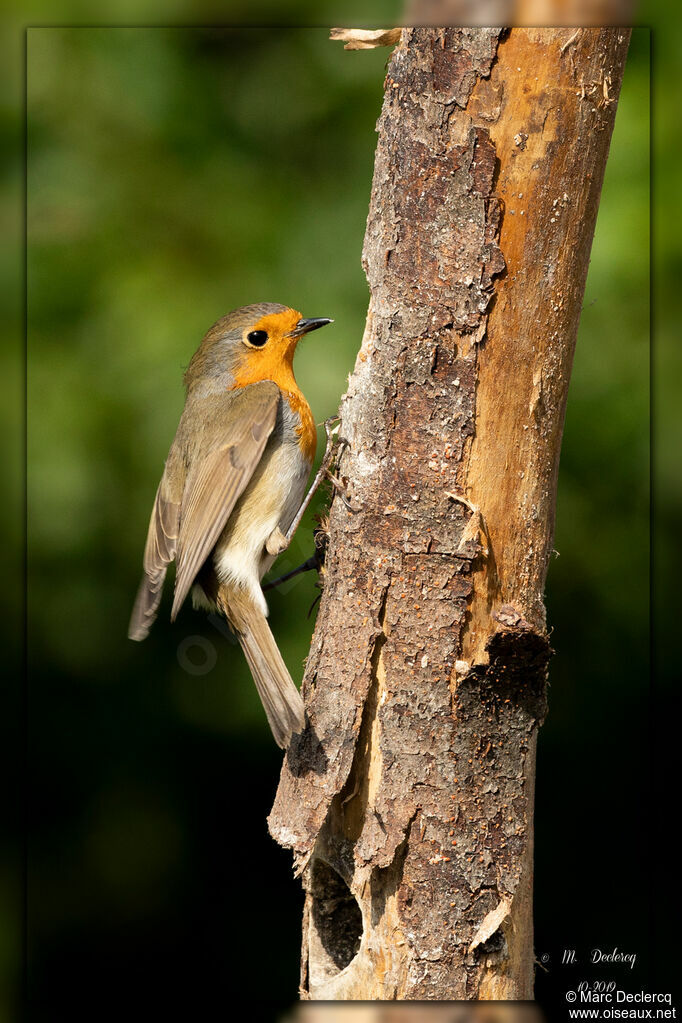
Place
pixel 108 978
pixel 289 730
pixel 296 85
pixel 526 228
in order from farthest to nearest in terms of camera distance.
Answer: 1. pixel 108 978
2. pixel 296 85
3. pixel 289 730
4. pixel 526 228

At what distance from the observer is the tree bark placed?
256 cm

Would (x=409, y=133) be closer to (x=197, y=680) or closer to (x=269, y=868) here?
(x=197, y=680)

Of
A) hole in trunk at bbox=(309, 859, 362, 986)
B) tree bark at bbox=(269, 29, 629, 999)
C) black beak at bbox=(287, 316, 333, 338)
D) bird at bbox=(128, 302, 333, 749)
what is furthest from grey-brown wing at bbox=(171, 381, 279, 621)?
hole in trunk at bbox=(309, 859, 362, 986)

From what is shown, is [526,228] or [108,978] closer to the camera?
[526,228]

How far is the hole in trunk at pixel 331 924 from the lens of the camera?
3.00 meters

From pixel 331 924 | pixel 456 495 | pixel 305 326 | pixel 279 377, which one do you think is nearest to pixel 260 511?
pixel 279 377

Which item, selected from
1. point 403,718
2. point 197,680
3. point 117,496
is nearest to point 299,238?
point 117,496

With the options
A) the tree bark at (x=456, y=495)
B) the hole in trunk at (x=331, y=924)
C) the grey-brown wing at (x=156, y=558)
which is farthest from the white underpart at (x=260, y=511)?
the hole in trunk at (x=331, y=924)

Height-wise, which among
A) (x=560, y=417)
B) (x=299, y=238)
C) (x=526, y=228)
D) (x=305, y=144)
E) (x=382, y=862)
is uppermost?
(x=305, y=144)

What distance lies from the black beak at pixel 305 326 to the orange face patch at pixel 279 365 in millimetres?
17

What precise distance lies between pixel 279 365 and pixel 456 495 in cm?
122

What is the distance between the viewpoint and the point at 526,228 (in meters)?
2.58

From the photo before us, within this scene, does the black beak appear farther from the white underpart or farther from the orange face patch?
the white underpart

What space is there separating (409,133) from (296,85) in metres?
1.41
